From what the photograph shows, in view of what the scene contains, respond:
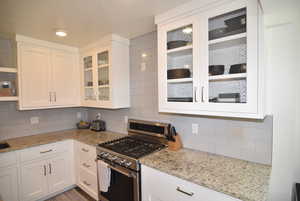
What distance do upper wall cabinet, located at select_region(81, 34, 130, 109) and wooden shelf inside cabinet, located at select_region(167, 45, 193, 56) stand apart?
3.11 ft

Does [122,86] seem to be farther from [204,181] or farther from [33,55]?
[204,181]

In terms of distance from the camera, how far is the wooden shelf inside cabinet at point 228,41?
1213mm

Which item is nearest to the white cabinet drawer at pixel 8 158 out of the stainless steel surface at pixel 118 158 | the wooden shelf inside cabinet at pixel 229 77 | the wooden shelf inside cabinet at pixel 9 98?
the wooden shelf inside cabinet at pixel 9 98

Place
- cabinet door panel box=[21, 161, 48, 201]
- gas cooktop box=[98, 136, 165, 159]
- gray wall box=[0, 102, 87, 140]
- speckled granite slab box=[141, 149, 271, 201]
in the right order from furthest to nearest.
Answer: gray wall box=[0, 102, 87, 140] < cabinet door panel box=[21, 161, 48, 201] < gas cooktop box=[98, 136, 165, 159] < speckled granite slab box=[141, 149, 271, 201]

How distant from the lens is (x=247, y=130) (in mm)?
1440

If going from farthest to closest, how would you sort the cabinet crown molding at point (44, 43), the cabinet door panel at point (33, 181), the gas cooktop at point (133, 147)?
the cabinet crown molding at point (44, 43) < the cabinet door panel at point (33, 181) < the gas cooktop at point (133, 147)

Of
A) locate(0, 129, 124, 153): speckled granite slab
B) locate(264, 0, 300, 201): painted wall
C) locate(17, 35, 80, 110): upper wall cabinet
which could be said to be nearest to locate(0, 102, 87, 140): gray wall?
locate(0, 129, 124, 153): speckled granite slab

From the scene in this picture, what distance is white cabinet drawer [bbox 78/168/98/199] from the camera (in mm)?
2116

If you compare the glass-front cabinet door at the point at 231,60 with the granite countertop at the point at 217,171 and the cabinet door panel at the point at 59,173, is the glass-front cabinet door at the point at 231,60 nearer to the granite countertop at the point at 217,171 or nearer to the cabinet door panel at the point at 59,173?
the granite countertop at the point at 217,171

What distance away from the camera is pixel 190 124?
1.81 meters

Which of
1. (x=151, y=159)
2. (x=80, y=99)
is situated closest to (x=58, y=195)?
(x=80, y=99)

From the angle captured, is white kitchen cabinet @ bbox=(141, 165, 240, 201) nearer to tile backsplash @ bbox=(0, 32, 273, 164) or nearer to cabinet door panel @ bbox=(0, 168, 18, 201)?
tile backsplash @ bbox=(0, 32, 273, 164)

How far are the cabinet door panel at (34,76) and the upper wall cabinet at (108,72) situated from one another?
2.00 ft

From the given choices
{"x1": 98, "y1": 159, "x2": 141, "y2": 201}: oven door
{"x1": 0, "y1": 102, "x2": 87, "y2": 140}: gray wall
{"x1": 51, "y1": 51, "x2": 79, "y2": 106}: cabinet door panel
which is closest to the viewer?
{"x1": 98, "y1": 159, "x2": 141, "y2": 201}: oven door
